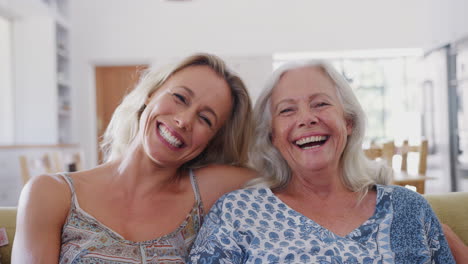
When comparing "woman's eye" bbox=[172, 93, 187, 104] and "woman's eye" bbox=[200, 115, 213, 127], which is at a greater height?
"woman's eye" bbox=[172, 93, 187, 104]

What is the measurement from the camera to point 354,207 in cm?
138

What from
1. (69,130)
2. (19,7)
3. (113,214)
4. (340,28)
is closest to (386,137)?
(340,28)

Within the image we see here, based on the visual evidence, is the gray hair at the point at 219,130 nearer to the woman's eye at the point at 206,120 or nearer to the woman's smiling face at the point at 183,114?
the woman's smiling face at the point at 183,114

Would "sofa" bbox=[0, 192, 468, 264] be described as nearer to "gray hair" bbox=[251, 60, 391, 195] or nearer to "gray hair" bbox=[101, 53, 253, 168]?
"gray hair" bbox=[251, 60, 391, 195]

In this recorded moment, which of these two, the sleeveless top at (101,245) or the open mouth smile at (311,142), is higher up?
the open mouth smile at (311,142)

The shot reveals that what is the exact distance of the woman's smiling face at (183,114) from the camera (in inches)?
52.4

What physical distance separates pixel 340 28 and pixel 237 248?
6521mm

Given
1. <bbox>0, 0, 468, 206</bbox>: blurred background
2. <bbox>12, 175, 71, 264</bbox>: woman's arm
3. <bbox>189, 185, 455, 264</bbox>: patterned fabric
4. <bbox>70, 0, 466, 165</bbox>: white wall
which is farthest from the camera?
<bbox>70, 0, 466, 165</bbox>: white wall

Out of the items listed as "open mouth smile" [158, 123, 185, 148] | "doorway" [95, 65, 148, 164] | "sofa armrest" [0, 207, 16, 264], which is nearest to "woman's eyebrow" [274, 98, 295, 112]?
"open mouth smile" [158, 123, 185, 148]

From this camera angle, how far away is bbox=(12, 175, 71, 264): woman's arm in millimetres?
1118

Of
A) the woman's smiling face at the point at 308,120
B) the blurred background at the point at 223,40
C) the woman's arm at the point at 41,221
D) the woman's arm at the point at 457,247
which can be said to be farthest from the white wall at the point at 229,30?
the woman's arm at the point at 41,221

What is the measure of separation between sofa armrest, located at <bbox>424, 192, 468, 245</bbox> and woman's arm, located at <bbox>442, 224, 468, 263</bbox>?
0.09 metres

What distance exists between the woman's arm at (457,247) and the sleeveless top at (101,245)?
801 millimetres

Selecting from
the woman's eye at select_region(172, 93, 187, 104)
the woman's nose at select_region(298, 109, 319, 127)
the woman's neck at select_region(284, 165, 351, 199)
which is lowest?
the woman's neck at select_region(284, 165, 351, 199)
